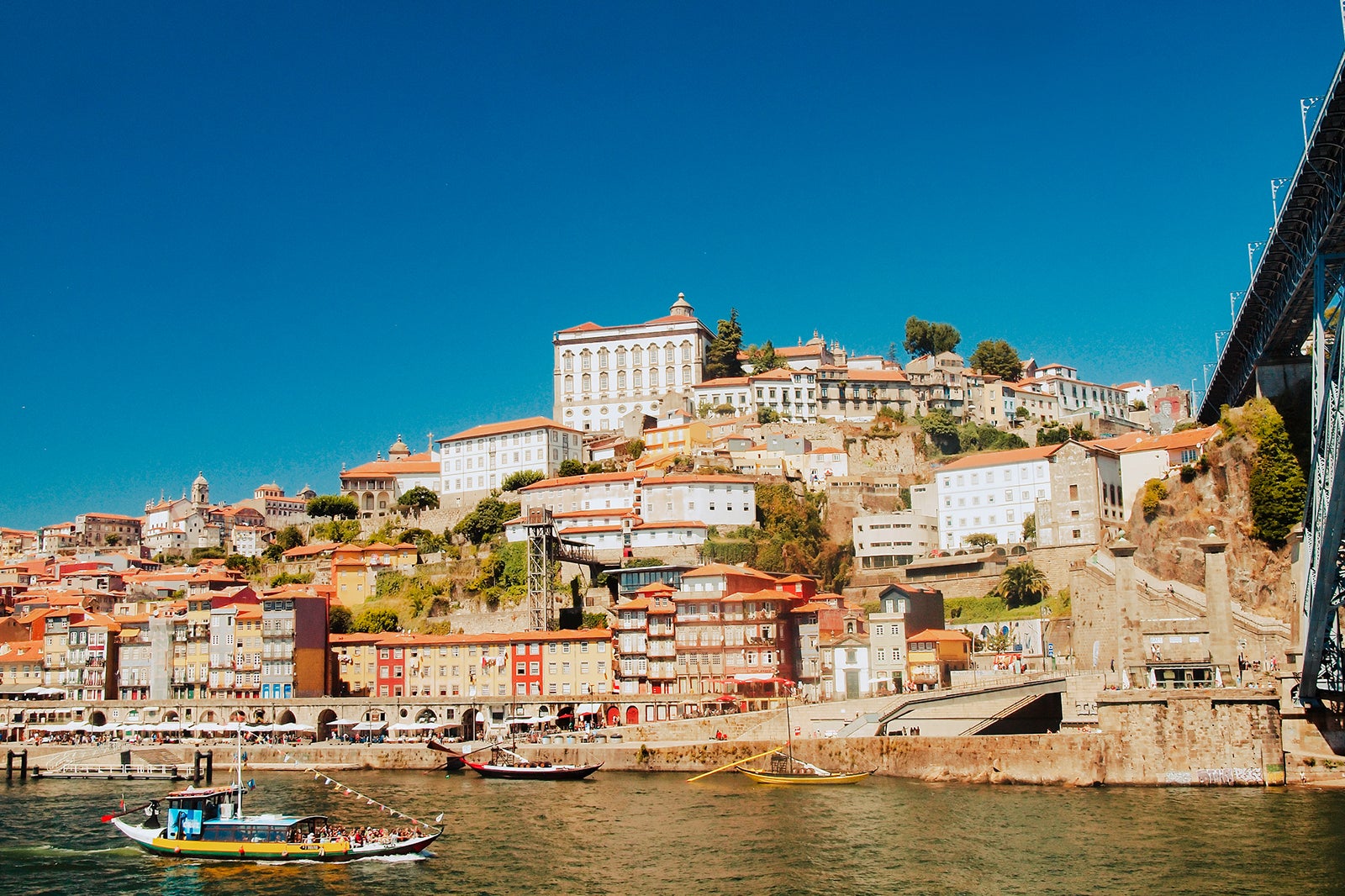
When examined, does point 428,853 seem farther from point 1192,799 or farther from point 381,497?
point 381,497

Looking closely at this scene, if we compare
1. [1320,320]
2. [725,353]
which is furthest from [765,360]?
[1320,320]

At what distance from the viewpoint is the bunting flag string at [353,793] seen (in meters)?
38.4

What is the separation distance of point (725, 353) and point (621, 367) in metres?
9.41

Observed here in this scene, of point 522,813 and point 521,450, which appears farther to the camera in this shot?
point 521,450

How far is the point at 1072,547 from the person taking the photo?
206 ft

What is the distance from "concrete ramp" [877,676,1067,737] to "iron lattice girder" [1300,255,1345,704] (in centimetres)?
1210

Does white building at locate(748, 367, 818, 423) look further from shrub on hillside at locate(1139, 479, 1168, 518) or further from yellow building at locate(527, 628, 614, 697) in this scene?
shrub on hillside at locate(1139, 479, 1168, 518)

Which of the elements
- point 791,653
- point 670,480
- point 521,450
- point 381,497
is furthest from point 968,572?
point 381,497

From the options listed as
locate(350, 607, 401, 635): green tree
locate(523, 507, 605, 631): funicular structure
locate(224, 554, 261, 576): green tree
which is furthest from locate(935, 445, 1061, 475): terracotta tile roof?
locate(224, 554, 261, 576): green tree

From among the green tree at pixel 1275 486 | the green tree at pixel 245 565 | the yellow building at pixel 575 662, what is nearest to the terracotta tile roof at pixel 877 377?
the yellow building at pixel 575 662

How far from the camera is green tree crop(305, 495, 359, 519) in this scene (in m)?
103

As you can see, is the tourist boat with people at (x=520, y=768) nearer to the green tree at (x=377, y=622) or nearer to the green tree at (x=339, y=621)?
the green tree at (x=377, y=622)

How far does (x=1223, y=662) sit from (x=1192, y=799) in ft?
17.7

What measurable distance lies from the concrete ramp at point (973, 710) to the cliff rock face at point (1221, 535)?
806 centimetres
